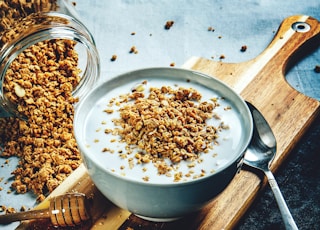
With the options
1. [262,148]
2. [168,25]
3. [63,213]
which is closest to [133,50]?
[168,25]

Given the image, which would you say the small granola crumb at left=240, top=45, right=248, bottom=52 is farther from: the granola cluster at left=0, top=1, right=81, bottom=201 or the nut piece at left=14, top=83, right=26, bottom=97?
the nut piece at left=14, top=83, right=26, bottom=97

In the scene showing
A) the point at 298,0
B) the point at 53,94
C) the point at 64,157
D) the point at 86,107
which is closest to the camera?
the point at 86,107

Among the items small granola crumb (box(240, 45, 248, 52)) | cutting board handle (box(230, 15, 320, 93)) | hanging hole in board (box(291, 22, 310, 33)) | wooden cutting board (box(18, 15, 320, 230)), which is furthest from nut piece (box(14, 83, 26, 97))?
hanging hole in board (box(291, 22, 310, 33))

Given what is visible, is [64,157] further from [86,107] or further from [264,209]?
[264,209]

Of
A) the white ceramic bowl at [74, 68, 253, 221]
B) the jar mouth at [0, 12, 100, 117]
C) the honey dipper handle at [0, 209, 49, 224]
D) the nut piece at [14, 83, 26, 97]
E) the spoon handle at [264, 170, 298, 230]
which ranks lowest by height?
the spoon handle at [264, 170, 298, 230]

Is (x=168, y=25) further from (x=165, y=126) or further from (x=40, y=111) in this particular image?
(x=165, y=126)

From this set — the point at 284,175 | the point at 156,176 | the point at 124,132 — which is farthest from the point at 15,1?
the point at 284,175

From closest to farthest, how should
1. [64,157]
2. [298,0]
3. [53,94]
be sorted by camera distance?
[64,157] → [53,94] → [298,0]
